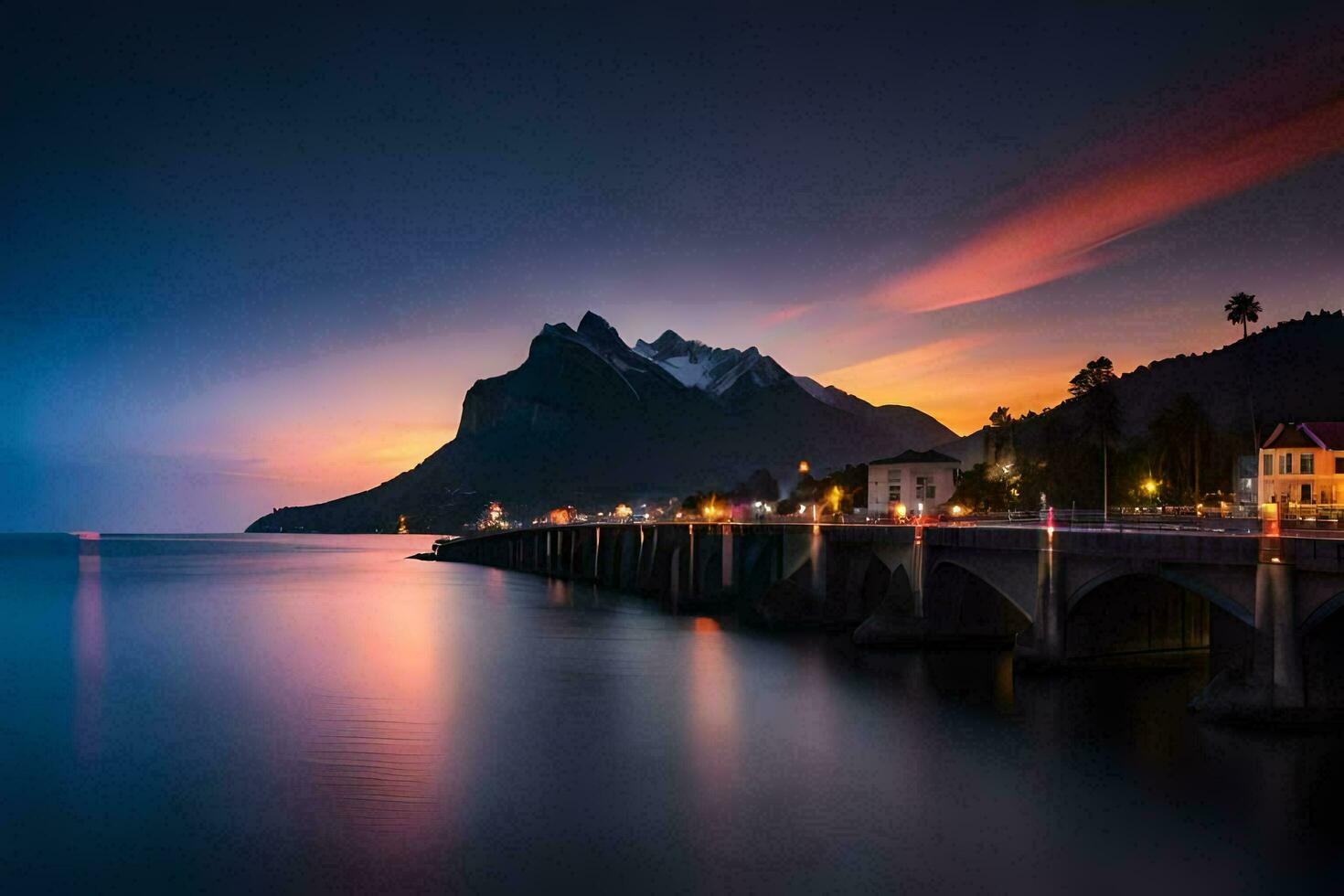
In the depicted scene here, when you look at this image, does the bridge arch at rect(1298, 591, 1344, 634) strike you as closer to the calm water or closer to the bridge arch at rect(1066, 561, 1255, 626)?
the bridge arch at rect(1066, 561, 1255, 626)

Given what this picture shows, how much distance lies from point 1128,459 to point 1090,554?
84339 millimetres

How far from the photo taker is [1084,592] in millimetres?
40875

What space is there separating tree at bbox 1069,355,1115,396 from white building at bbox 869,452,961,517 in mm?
22343

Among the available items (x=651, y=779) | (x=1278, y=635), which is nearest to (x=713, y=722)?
(x=651, y=779)

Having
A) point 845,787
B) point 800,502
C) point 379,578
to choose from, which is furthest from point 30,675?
point 800,502

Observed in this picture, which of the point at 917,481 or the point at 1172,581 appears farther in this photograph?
the point at 917,481

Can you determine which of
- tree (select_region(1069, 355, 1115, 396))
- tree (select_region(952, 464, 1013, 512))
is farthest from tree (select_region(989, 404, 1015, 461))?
tree (select_region(1069, 355, 1115, 396))

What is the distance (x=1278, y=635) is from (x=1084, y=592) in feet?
35.2

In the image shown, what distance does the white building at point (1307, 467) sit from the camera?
83062mm

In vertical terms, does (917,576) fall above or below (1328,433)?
below

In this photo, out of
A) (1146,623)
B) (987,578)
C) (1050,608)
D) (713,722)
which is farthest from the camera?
(987,578)

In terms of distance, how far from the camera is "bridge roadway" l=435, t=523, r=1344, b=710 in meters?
30.5

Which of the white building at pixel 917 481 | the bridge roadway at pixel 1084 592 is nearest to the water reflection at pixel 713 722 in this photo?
the bridge roadway at pixel 1084 592

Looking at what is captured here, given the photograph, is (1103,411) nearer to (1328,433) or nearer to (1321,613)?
(1328,433)
